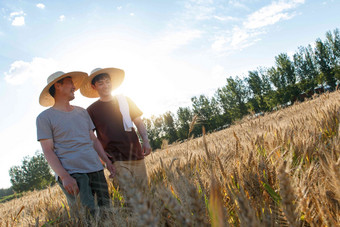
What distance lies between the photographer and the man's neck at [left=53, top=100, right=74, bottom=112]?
3.02 meters

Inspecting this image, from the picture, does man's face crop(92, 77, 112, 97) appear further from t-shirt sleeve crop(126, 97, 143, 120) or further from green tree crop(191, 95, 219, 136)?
green tree crop(191, 95, 219, 136)

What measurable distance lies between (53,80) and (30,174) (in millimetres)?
63952

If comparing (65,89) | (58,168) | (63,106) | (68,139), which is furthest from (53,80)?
(58,168)

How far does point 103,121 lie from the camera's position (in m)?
3.57

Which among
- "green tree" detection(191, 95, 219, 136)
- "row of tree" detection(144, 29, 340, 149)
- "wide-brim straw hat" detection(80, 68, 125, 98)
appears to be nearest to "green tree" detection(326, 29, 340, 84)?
"row of tree" detection(144, 29, 340, 149)

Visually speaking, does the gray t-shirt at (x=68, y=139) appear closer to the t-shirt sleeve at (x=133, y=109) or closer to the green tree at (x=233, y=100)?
the t-shirt sleeve at (x=133, y=109)

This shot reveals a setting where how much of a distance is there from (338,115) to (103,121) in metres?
3.14

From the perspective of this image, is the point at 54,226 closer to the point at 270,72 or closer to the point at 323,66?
the point at 270,72

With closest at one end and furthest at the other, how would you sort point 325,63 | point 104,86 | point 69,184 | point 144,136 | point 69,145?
point 69,184 < point 69,145 < point 104,86 < point 144,136 < point 325,63

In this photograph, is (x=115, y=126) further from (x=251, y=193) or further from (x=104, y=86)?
(x=251, y=193)

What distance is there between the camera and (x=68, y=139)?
285 centimetres

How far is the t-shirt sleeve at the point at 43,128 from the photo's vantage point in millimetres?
2662

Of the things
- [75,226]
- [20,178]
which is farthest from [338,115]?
[20,178]

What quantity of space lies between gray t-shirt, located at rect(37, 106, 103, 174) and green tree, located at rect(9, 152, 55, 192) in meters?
57.9
